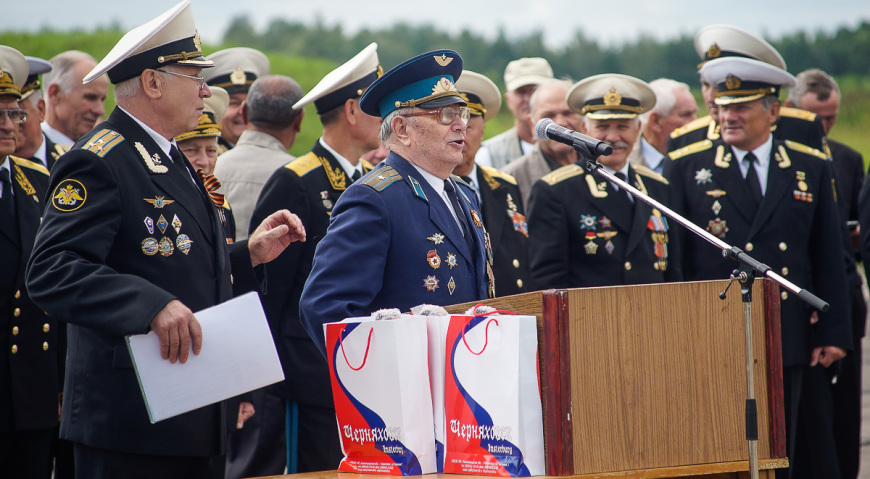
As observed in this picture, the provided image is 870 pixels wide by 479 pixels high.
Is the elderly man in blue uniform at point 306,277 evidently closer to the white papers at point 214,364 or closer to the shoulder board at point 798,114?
the white papers at point 214,364

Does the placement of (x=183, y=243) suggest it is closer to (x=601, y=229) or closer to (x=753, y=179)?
(x=601, y=229)

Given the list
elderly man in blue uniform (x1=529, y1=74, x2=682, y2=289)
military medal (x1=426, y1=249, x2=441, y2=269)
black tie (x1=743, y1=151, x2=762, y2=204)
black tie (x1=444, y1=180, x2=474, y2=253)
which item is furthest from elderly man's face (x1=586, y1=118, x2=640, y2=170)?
military medal (x1=426, y1=249, x2=441, y2=269)

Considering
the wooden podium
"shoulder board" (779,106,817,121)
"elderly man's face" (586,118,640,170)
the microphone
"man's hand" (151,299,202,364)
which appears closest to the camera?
the wooden podium

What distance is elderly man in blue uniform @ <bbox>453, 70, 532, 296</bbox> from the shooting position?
5.19 meters

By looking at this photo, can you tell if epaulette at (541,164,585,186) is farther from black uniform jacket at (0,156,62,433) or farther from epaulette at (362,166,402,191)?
black uniform jacket at (0,156,62,433)

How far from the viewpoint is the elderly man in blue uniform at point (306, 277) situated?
4.59 metres

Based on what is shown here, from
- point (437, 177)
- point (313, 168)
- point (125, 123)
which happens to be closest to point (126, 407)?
point (125, 123)

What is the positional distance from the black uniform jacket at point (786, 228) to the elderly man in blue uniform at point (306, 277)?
6.33 ft

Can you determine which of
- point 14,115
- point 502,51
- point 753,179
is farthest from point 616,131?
point 502,51

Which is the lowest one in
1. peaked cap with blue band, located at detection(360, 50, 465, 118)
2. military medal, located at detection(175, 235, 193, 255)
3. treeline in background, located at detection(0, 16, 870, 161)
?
military medal, located at detection(175, 235, 193, 255)

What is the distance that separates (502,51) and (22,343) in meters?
29.2

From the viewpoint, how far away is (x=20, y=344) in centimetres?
418

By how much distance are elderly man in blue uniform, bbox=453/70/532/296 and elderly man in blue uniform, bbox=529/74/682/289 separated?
88 mm

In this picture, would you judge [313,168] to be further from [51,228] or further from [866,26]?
[866,26]
